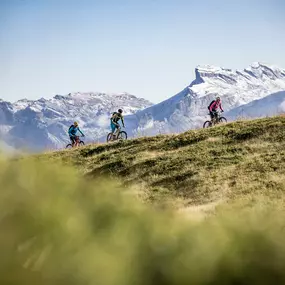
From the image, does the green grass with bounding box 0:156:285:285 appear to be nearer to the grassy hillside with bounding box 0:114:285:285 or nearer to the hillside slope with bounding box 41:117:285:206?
the grassy hillside with bounding box 0:114:285:285

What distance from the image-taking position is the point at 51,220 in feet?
10.2

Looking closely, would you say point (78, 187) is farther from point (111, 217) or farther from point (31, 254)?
point (31, 254)

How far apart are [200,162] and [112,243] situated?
28.5m

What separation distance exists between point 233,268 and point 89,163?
34051 mm

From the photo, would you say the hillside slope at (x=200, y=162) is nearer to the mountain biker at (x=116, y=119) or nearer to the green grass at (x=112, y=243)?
the mountain biker at (x=116, y=119)

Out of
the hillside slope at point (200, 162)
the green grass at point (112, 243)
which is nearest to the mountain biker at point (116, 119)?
the hillside slope at point (200, 162)

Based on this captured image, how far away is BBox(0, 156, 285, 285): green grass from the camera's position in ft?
9.70

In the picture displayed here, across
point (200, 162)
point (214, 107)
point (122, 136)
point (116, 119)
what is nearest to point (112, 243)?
point (200, 162)

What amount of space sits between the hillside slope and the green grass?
18888 millimetres

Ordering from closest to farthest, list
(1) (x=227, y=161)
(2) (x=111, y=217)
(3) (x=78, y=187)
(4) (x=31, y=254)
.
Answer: (4) (x=31, y=254) → (2) (x=111, y=217) → (3) (x=78, y=187) → (1) (x=227, y=161)

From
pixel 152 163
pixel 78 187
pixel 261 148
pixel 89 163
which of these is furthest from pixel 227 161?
pixel 78 187

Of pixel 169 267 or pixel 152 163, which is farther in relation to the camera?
pixel 152 163

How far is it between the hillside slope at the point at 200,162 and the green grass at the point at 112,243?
18.9 meters

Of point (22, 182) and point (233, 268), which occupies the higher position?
point (22, 182)
